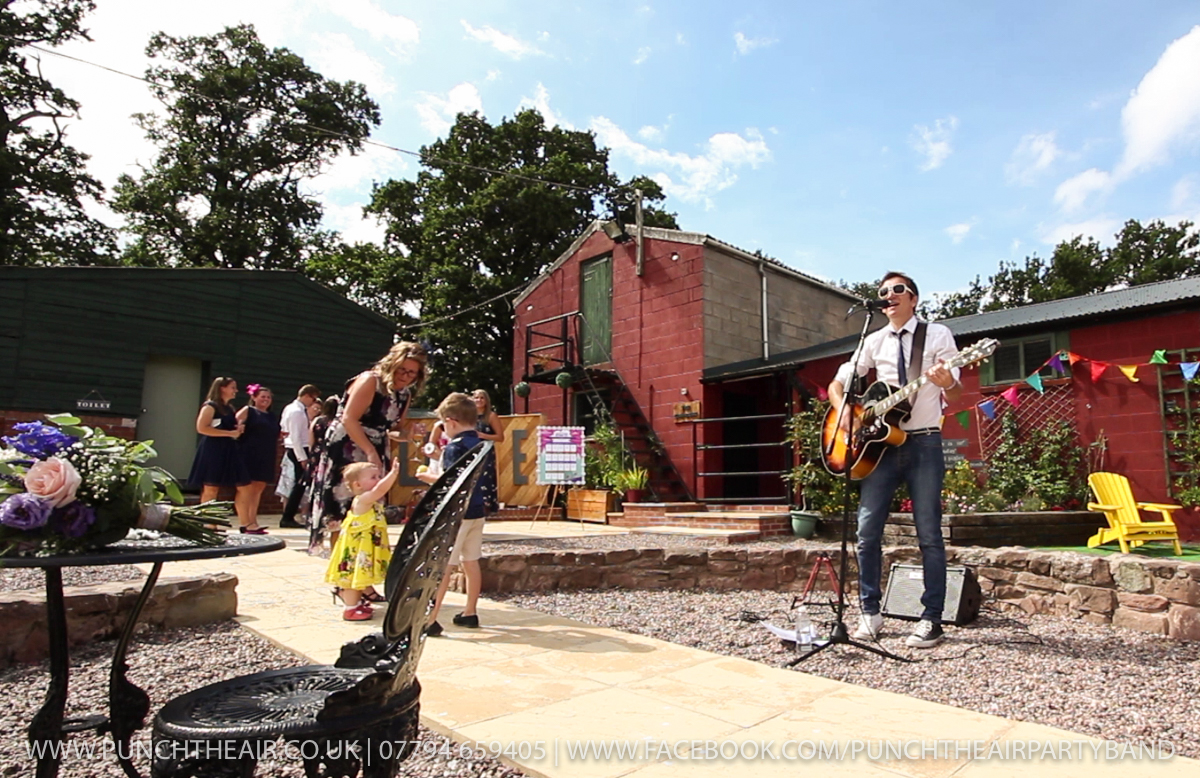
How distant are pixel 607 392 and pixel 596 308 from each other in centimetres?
205

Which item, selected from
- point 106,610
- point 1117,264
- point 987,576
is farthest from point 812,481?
point 1117,264

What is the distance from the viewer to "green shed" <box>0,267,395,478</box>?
12.5 metres

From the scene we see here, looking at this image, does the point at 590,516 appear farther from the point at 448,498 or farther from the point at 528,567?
the point at 448,498

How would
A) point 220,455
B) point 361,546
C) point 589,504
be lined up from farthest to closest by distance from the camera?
point 589,504
point 220,455
point 361,546

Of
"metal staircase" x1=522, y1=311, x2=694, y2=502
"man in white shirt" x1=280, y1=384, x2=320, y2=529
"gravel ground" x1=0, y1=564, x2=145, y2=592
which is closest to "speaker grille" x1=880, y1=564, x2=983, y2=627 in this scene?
"gravel ground" x1=0, y1=564, x2=145, y2=592

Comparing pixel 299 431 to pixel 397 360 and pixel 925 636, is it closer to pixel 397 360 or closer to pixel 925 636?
pixel 397 360

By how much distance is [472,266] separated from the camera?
86.2ft

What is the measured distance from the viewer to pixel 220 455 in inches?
254

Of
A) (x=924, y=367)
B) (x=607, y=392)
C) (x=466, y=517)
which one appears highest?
(x=607, y=392)

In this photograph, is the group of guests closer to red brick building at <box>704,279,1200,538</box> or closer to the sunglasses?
the sunglasses

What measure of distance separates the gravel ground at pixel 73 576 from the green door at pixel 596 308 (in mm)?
10159

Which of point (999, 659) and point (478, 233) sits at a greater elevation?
point (478, 233)

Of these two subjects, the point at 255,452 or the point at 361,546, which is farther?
the point at 255,452

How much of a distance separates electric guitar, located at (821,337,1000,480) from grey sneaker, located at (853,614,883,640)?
2.40ft
